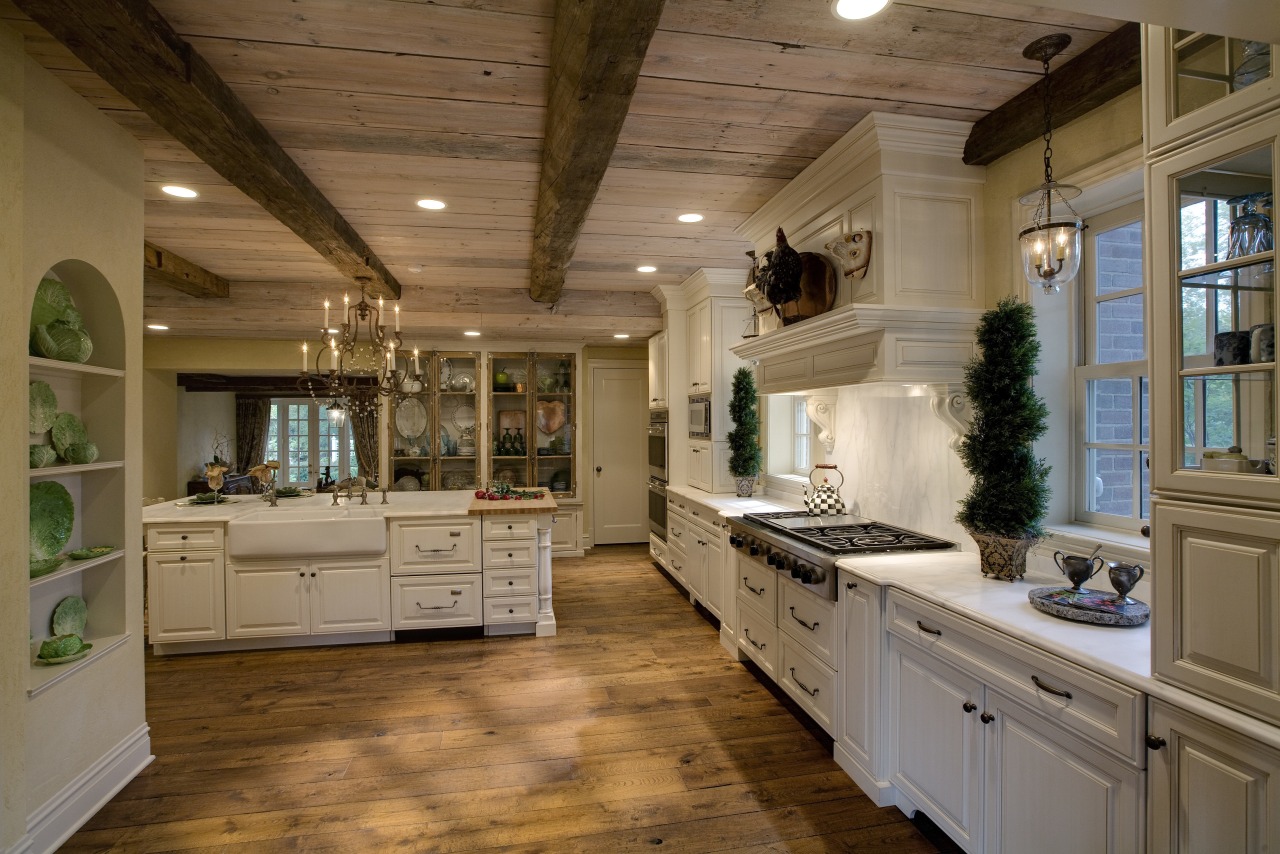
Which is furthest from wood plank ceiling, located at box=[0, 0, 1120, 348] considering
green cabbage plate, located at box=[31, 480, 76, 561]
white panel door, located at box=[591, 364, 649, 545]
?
white panel door, located at box=[591, 364, 649, 545]

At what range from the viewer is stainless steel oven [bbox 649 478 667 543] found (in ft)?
18.1

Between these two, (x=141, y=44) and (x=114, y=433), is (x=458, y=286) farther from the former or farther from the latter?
(x=141, y=44)

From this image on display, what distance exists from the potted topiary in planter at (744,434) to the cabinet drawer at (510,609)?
1662 mm

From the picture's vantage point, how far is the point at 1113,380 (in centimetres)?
218

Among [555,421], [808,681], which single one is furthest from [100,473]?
[555,421]

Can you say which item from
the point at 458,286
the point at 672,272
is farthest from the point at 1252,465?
the point at 458,286

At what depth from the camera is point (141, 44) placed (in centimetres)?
163

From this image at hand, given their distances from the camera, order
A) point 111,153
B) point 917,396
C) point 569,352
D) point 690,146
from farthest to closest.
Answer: point 569,352, point 917,396, point 690,146, point 111,153

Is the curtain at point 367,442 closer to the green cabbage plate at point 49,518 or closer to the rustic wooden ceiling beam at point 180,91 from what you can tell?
the rustic wooden ceiling beam at point 180,91

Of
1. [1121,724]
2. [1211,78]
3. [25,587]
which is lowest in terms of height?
[1121,724]

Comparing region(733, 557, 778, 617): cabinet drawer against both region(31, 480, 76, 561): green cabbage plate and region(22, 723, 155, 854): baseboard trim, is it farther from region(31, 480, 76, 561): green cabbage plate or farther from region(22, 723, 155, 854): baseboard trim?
region(31, 480, 76, 561): green cabbage plate

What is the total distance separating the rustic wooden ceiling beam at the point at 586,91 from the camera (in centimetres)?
144

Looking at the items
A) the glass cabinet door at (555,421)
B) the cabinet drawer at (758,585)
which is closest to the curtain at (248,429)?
the glass cabinet door at (555,421)

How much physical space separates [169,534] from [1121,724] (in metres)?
4.57
